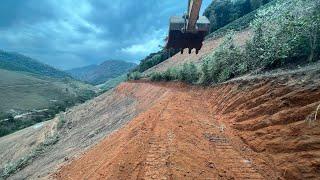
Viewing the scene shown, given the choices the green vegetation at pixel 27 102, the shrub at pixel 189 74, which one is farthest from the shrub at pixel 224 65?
the green vegetation at pixel 27 102

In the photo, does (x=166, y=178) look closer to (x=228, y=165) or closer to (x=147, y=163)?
(x=147, y=163)

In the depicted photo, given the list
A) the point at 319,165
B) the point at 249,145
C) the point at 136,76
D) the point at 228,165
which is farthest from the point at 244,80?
the point at 136,76

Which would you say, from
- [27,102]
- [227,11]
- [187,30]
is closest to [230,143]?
[187,30]

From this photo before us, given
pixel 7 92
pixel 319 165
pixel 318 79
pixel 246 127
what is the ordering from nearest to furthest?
pixel 319 165, pixel 318 79, pixel 246 127, pixel 7 92

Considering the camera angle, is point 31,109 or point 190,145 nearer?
point 190,145

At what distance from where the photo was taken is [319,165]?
850 cm

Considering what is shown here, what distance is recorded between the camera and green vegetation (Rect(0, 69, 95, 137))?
76938 millimetres

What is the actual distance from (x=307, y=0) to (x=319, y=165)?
31.4ft

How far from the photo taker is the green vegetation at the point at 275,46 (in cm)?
1471

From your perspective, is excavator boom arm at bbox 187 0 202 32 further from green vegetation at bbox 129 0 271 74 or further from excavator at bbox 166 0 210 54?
green vegetation at bbox 129 0 271 74

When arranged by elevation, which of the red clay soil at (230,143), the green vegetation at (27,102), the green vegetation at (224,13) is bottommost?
the green vegetation at (27,102)

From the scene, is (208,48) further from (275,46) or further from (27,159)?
(275,46)

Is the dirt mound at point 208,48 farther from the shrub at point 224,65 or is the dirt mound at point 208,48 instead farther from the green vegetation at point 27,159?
the green vegetation at point 27,159

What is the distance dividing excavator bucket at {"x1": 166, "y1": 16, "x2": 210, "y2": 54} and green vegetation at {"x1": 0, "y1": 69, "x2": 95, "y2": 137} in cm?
5931
